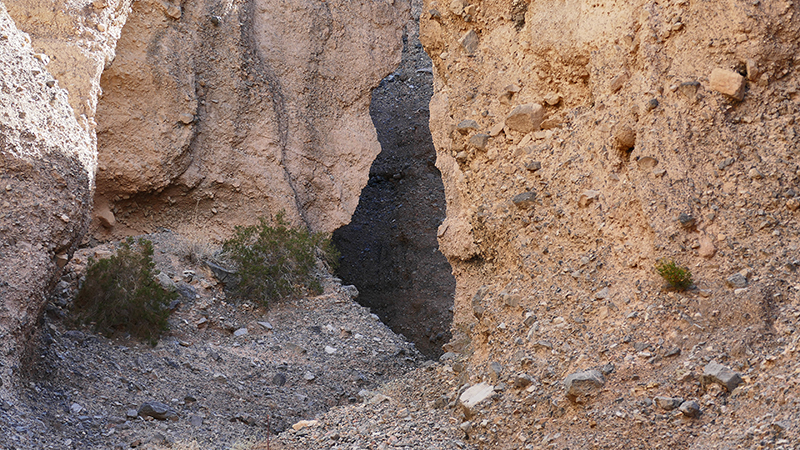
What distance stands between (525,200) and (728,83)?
1.70 meters

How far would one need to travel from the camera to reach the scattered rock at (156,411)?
21.6ft

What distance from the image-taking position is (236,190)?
34.8 feet

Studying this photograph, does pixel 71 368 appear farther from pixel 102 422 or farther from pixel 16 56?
pixel 16 56

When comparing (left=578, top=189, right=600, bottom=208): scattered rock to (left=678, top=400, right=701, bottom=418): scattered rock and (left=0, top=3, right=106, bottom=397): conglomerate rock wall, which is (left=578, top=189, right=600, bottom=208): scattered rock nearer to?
(left=678, top=400, right=701, bottom=418): scattered rock

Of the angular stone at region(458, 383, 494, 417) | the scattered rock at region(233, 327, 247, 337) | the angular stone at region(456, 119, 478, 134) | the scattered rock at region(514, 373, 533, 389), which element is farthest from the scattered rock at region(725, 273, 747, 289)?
the scattered rock at region(233, 327, 247, 337)

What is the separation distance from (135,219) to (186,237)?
74cm

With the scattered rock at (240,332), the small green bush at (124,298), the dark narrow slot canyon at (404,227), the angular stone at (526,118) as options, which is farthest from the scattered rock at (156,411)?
the dark narrow slot canyon at (404,227)

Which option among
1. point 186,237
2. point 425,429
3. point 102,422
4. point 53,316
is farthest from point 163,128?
point 425,429

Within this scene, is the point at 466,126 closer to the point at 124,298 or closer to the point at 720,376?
the point at 720,376

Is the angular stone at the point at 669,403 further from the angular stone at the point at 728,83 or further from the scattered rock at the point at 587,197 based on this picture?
the angular stone at the point at 728,83

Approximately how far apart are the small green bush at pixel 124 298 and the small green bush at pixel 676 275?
5.16m

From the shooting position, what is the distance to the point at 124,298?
7.77 m

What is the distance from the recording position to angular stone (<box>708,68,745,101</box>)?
15.3 feet

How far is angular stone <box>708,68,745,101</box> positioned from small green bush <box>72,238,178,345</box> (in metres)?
5.67
